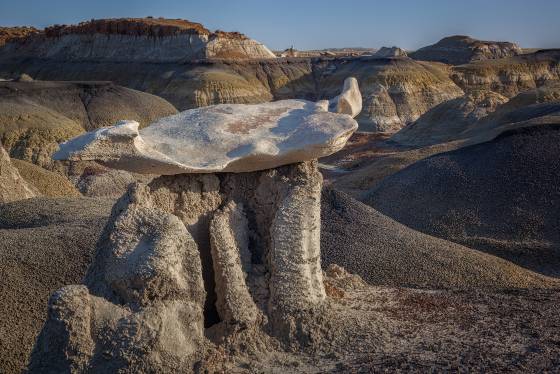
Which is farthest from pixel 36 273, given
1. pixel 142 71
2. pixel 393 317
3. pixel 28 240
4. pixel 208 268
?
pixel 142 71

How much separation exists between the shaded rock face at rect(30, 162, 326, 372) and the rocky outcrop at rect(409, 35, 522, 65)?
6369cm

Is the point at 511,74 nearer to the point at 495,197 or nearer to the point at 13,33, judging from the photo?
Result: the point at 495,197

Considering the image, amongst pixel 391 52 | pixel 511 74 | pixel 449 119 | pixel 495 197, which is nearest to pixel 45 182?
pixel 495 197

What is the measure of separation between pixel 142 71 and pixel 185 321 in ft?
155

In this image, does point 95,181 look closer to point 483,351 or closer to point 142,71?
point 483,351

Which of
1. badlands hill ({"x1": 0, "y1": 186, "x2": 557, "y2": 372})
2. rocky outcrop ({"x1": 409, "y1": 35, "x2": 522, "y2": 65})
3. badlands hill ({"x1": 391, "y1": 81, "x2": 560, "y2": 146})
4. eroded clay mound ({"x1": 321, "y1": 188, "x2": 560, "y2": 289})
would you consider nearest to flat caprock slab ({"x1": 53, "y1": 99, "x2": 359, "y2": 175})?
badlands hill ({"x1": 0, "y1": 186, "x2": 557, "y2": 372})

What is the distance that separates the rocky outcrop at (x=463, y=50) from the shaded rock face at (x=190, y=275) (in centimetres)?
6369

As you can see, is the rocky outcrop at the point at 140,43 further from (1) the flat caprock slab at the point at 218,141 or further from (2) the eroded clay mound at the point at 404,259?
(1) the flat caprock slab at the point at 218,141

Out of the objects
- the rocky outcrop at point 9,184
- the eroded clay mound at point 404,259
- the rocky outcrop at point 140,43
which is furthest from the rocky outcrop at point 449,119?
the rocky outcrop at point 140,43

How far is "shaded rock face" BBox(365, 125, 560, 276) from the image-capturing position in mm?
11039

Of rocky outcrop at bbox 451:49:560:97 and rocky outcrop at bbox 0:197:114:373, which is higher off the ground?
Result: rocky outcrop at bbox 451:49:560:97

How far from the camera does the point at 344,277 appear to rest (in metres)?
6.72

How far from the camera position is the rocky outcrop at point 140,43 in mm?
52469

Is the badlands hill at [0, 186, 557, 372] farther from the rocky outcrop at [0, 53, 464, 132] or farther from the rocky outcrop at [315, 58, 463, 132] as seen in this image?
the rocky outcrop at [0, 53, 464, 132]
